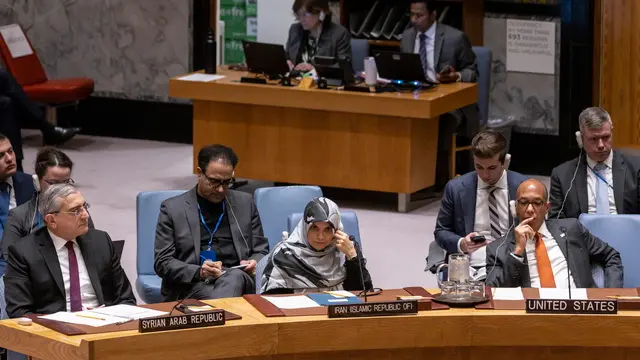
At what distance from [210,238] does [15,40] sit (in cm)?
615

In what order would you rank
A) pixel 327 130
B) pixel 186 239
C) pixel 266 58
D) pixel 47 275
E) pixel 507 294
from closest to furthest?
pixel 507 294 < pixel 47 275 < pixel 186 239 < pixel 327 130 < pixel 266 58

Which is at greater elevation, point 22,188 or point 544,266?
Answer: point 22,188

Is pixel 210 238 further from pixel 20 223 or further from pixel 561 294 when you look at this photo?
pixel 561 294

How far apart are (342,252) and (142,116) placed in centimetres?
683

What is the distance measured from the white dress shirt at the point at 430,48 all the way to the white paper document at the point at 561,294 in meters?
4.69

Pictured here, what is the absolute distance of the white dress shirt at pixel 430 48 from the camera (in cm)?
954

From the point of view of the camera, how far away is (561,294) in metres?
4.85

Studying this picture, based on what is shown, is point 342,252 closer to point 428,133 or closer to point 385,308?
point 385,308

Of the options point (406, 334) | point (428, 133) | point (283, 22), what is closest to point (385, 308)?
point (406, 334)

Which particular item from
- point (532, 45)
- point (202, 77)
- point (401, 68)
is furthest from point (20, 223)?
point (532, 45)

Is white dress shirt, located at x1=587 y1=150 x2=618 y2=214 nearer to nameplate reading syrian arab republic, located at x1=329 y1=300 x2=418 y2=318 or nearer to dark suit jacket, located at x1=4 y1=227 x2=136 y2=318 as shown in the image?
nameplate reading syrian arab republic, located at x1=329 y1=300 x2=418 y2=318

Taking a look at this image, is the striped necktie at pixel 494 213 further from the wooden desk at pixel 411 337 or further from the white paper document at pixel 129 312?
the white paper document at pixel 129 312

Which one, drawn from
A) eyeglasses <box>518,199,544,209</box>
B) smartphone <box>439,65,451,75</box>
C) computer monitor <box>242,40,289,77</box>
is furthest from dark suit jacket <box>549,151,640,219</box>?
computer monitor <box>242,40,289,77</box>

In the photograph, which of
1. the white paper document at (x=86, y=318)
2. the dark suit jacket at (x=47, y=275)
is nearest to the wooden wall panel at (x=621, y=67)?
the dark suit jacket at (x=47, y=275)
